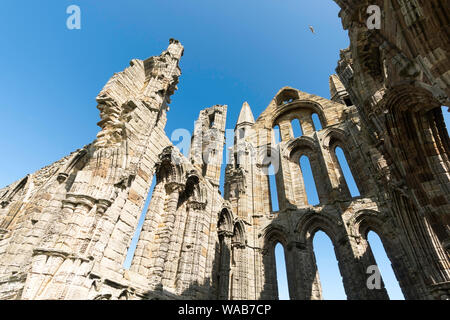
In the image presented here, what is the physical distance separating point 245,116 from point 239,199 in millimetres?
7276

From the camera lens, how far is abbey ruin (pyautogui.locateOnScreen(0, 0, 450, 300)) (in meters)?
4.16

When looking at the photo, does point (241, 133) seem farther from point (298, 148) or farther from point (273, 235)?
point (273, 235)

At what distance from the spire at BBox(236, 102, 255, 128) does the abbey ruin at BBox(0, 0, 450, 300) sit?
427 centimetres

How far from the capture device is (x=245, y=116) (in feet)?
56.5

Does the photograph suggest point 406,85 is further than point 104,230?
Yes

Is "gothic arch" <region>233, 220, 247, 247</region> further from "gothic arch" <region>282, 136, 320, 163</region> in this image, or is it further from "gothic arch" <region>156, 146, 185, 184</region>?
"gothic arch" <region>282, 136, 320, 163</region>

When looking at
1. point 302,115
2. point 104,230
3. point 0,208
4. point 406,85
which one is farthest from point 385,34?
point 0,208

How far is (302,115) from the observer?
1666cm

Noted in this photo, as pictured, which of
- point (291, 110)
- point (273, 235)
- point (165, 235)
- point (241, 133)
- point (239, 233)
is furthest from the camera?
point (291, 110)

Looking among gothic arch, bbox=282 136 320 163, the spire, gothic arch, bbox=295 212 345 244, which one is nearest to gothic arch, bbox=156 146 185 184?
gothic arch, bbox=295 212 345 244

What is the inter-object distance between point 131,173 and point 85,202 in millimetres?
1103

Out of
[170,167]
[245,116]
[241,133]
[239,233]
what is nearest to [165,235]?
[170,167]

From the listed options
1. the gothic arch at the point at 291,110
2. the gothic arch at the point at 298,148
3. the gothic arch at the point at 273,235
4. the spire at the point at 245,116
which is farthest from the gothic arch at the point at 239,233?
the gothic arch at the point at 291,110
